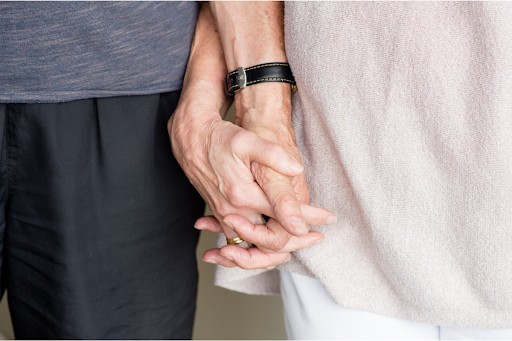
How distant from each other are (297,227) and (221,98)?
32 cm

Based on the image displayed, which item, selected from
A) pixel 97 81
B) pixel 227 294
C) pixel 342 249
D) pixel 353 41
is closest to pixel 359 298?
pixel 342 249

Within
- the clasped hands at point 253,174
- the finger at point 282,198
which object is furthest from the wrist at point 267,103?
the finger at point 282,198

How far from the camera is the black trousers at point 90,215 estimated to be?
686mm

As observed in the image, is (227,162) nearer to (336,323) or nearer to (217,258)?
(217,258)

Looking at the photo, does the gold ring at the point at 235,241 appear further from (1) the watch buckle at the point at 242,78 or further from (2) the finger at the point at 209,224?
(1) the watch buckle at the point at 242,78

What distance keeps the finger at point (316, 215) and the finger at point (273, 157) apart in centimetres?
8

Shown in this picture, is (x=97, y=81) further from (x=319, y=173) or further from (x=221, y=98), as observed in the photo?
(x=319, y=173)

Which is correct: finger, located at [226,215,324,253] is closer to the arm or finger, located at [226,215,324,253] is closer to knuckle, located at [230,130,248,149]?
the arm

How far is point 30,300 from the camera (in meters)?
0.80

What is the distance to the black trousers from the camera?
686mm

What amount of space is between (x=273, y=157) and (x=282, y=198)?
2.5 inches

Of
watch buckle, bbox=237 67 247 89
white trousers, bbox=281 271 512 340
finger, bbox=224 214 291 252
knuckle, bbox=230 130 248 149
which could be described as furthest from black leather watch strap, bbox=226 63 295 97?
white trousers, bbox=281 271 512 340

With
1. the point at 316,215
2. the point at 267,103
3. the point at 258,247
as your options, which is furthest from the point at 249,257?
the point at 267,103

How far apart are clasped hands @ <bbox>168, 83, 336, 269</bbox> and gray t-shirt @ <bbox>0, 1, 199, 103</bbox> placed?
0.11m
